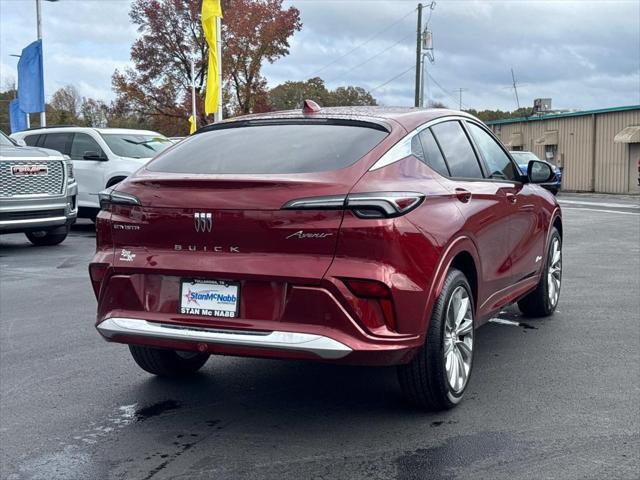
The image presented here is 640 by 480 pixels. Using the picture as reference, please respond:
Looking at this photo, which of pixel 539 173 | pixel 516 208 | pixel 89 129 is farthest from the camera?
pixel 89 129

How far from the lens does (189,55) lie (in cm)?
A: 4647

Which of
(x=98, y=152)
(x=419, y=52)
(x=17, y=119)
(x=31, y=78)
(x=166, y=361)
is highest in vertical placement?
(x=419, y=52)

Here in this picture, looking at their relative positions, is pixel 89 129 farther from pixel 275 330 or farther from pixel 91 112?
pixel 91 112

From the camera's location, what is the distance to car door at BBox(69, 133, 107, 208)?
15.2m

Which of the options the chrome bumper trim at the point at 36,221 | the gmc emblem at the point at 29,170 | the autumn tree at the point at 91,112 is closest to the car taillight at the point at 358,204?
the chrome bumper trim at the point at 36,221

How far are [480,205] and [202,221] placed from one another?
72.3 inches

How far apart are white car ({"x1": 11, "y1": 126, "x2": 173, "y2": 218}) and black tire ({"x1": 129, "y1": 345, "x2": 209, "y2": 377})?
32.4ft

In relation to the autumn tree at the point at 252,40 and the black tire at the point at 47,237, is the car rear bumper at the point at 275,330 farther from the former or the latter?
the autumn tree at the point at 252,40

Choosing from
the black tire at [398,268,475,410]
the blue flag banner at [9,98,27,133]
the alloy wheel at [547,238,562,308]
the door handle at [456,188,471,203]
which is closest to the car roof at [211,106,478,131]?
the door handle at [456,188,471,203]

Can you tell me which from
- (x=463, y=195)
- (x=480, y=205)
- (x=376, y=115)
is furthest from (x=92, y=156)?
(x=463, y=195)

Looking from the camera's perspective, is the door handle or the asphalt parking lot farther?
the door handle

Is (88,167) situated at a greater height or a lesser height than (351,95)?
lesser

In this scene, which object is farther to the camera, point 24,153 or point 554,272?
point 24,153

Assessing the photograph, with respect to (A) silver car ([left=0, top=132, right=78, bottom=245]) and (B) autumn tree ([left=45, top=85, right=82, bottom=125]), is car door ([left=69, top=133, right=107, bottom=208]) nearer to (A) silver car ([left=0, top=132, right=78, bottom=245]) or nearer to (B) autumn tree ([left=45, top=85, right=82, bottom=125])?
(A) silver car ([left=0, top=132, right=78, bottom=245])
